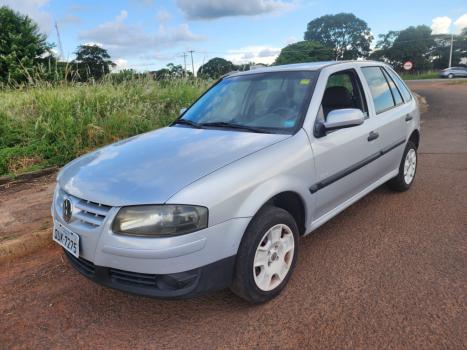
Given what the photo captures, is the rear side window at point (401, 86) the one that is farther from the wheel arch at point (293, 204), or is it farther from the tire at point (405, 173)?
the wheel arch at point (293, 204)

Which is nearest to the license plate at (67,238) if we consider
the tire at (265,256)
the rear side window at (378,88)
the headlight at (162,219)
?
the headlight at (162,219)

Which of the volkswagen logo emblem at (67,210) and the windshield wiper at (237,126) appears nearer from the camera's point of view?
the volkswagen logo emblem at (67,210)

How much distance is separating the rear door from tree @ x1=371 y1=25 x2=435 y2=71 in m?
71.3

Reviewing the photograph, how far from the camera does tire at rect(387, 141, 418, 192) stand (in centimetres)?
475

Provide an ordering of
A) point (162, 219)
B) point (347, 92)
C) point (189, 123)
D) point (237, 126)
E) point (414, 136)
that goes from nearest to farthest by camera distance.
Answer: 1. point (162, 219)
2. point (237, 126)
3. point (189, 123)
4. point (347, 92)
5. point (414, 136)

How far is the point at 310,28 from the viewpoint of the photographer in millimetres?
103000

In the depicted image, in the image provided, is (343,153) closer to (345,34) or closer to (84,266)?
(84,266)

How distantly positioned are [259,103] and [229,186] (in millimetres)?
1318

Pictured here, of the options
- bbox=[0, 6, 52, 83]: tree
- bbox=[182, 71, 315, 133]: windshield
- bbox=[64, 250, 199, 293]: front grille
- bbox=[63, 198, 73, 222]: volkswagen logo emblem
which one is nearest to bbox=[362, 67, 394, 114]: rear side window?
bbox=[182, 71, 315, 133]: windshield

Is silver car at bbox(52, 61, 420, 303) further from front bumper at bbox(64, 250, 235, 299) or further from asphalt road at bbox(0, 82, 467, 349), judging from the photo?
asphalt road at bbox(0, 82, 467, 349)

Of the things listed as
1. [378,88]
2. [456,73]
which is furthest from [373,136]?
[456,73]

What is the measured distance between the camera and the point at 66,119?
6.75 m

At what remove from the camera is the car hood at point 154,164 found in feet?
7.75

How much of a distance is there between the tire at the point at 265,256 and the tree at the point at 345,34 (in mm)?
96624
